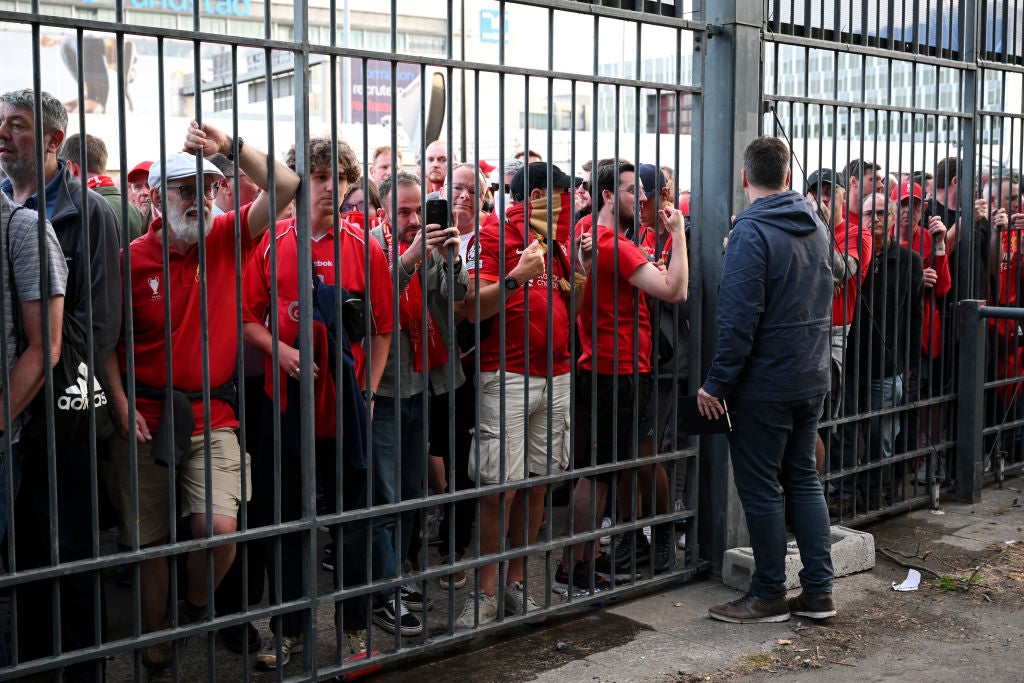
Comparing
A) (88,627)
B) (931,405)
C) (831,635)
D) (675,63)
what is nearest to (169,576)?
(88,627)

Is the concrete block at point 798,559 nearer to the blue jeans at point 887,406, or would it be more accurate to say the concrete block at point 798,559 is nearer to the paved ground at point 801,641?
the paved ground at point 801,641

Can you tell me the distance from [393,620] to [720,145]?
2594 mm

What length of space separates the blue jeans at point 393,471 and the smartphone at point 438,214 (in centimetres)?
70

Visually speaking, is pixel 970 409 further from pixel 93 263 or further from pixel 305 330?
pixel 93 263

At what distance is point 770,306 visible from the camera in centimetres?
478

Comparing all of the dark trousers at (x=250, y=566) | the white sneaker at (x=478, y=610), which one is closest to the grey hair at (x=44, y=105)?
the dark trousers at (x=250, y=566)

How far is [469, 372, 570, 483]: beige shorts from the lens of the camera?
4.77 m

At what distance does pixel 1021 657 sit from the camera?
4.48 meters

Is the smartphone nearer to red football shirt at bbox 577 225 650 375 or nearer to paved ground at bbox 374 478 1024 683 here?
red football shirt at bbox 577 225 650 375

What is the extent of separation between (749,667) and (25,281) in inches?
116

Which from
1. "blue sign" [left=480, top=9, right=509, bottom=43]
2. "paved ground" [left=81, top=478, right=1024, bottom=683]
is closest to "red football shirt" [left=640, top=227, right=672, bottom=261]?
"blue sign" [left=480, top=9, right=509, bottom=43]

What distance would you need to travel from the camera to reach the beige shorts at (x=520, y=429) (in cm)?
477

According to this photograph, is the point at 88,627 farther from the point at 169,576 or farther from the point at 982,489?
the point at 982,489

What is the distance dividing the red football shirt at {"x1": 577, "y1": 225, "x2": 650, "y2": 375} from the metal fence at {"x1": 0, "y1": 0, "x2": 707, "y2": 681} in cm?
5
